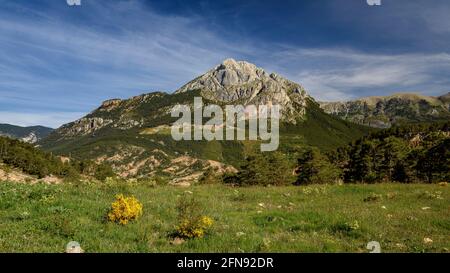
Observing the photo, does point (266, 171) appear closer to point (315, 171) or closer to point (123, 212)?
point (315, 171)

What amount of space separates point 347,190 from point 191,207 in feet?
48.9

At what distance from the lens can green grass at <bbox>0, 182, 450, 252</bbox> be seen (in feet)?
40.7

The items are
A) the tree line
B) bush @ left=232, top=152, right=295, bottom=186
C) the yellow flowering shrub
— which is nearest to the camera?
the yellow flowering shrub

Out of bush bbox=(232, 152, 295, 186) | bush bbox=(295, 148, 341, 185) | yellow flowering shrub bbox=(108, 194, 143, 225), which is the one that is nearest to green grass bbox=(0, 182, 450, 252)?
yellow flowering shrub bbox=(108, 194, 143, 225)

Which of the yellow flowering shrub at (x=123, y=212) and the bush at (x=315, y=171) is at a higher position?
the yellow flowering shrub at (x=123, y=212)

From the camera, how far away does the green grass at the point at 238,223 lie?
12.4 meters

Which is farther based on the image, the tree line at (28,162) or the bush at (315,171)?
the tree line at (28,162)

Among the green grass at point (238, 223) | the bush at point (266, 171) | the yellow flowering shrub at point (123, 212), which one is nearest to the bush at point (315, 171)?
the bush at point (266, 171)

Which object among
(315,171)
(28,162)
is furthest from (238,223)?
(28,162)

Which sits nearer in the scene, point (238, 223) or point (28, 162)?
point (238, 223)

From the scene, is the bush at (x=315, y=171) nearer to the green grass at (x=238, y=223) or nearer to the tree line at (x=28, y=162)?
the tree line at (x=28, y=162)

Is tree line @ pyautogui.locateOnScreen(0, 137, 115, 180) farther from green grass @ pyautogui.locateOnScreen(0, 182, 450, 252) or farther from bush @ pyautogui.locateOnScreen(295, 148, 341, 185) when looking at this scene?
green grass @ pyautogui.locateOnScreen(0, 182, 450, 252)

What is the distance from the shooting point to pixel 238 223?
16109mm
